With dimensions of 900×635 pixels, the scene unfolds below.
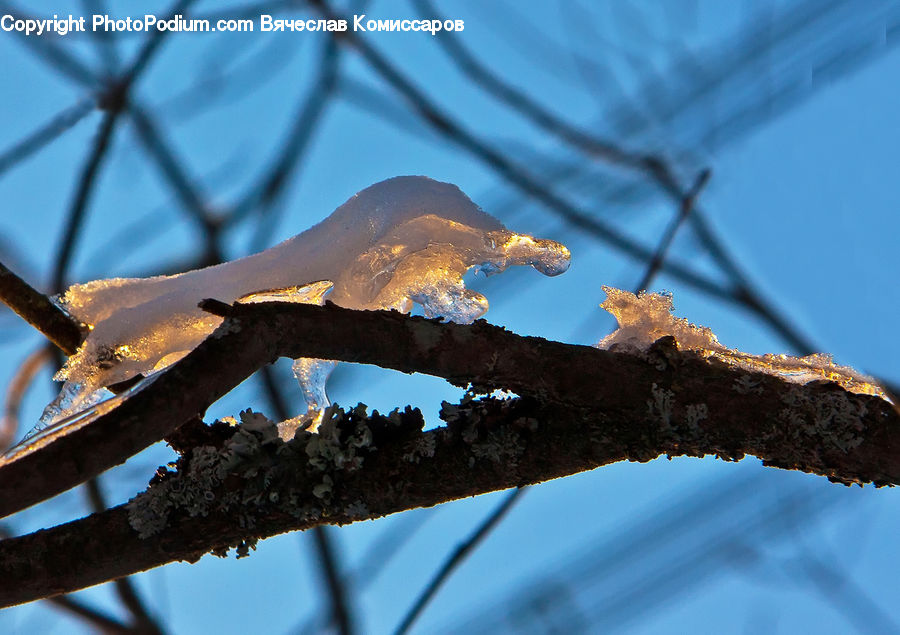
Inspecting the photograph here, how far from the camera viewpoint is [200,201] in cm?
265

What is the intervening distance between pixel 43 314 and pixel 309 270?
1.44 ft

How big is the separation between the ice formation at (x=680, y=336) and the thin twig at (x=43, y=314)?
81 cm

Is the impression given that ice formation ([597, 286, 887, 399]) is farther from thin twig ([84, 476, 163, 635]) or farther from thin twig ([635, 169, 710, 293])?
thin twig ([84, 476, 163, 635])

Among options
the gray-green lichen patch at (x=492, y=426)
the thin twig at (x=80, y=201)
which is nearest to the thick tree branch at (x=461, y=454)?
the gray-green lichen patch at (x=492, y=426)

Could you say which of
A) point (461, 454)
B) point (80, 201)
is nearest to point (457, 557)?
point (461, 454)

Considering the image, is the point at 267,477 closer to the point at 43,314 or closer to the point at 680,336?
the point at 43,314

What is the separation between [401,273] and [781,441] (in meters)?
0.58

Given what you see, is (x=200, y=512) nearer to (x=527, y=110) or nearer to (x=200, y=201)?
(x=527, y=110)

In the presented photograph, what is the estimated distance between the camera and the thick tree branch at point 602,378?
0.93 metres

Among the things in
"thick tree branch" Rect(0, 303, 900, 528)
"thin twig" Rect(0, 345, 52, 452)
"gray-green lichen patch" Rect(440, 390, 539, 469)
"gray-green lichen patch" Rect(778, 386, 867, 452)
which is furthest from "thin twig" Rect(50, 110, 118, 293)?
"gray-green lichen patch" Rect(778, 386, 867, 452)

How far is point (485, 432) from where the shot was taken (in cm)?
98

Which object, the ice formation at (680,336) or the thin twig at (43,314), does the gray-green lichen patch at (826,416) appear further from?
the thin twig at (43,314)

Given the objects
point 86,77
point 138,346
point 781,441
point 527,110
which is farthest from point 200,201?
point 781,441

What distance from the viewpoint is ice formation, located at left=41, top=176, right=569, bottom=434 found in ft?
3.57
